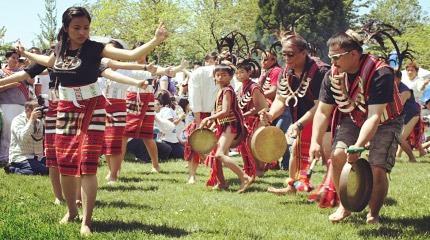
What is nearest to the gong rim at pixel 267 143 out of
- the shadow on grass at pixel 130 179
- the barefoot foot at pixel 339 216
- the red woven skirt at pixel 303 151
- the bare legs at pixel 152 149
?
the red woven skirt at pixel 303 151

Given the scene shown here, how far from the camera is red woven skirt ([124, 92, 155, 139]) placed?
30.3 feet

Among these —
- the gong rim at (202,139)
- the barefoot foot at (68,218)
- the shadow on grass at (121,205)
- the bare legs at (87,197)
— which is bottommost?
the shadow on grass at (121,205)

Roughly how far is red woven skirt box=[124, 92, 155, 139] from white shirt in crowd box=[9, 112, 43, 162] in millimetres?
1354

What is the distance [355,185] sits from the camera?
4793mm

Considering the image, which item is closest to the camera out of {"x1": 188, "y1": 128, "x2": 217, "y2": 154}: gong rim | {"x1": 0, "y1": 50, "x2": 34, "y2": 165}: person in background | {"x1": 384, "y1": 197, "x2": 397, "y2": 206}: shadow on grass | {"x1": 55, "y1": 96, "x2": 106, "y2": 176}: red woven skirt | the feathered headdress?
{"x1": 55, "y1": 96, "x2": 106, "y2": 176}: red woven skirt

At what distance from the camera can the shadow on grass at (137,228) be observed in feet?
16.9

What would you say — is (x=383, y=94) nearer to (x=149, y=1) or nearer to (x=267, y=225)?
(x=267, y=225)

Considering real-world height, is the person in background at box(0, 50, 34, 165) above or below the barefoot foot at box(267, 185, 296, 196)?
above

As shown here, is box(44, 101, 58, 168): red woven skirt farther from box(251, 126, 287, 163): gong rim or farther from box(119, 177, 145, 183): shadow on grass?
box(119, 177, 145, 183): shadow on grass

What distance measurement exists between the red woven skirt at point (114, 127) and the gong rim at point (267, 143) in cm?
218

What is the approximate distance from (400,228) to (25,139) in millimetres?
6089

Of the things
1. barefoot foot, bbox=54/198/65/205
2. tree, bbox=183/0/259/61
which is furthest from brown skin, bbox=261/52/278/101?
tree, bbox=183/0/259/61

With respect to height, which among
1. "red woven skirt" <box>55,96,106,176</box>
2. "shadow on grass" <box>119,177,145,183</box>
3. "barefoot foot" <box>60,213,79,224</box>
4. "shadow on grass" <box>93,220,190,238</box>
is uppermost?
"red woven skirt" <box>55,96,106,176</box>

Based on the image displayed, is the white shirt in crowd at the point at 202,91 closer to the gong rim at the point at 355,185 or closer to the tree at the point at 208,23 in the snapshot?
the gong rim at the point at 355,185
